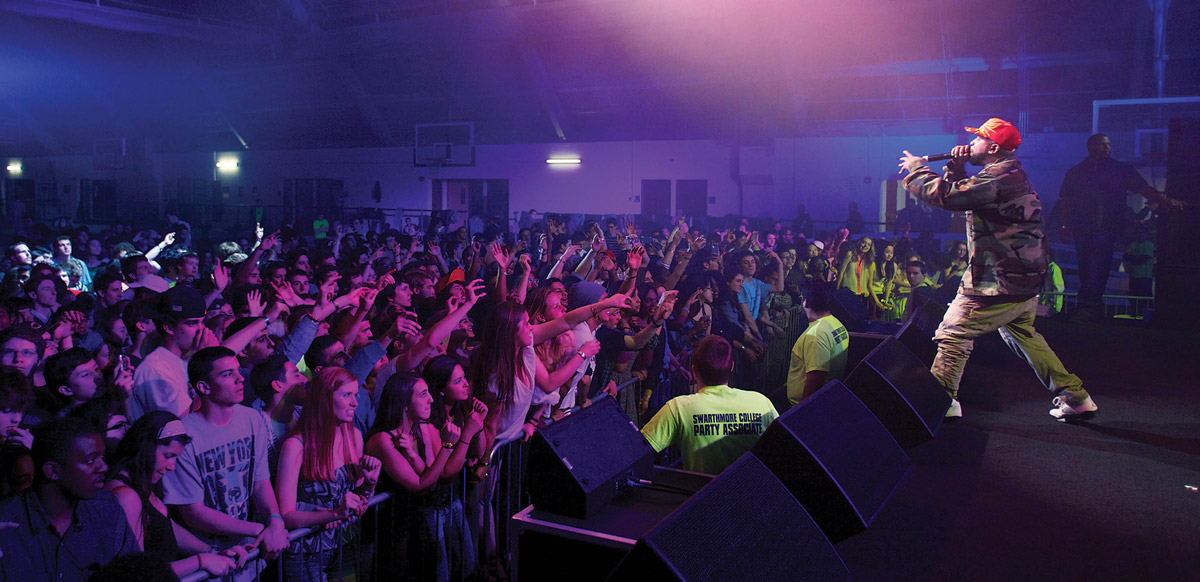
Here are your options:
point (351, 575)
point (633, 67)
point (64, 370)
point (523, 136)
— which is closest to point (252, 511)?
point (351, 575)

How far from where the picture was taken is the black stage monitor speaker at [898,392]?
4344mm

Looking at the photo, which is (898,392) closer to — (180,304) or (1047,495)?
(1047,495)

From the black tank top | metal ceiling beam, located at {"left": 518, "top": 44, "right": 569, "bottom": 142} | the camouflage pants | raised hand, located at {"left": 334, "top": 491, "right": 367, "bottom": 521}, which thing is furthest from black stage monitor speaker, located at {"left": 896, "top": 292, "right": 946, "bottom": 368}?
metal ceiling beam, located at {"left": 518, "top": 44, "right": 569, "bottom": 142}

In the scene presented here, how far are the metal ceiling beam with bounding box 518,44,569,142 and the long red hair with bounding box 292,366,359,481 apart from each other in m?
17.7

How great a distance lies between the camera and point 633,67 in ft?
66.0

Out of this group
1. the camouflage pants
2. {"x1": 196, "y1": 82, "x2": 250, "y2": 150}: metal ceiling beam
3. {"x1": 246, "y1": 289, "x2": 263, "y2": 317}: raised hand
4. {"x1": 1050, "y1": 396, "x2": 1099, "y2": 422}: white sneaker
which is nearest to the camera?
{"x1": 246, "y1": 289, "x2": 263, "y2": 317}: raised hand

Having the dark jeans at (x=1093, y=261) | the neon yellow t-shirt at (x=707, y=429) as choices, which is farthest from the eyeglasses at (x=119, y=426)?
the dark jeans at (x=1093, y=261)

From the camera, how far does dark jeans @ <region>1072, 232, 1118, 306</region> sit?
10062 mm

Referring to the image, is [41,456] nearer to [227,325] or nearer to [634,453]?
[634,453]

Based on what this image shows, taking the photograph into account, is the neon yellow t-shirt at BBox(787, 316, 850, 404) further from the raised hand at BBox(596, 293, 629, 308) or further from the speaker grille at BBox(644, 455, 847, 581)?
the speaker grille at BBox(644, 455, 847, 581)

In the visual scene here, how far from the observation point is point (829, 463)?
315 cm

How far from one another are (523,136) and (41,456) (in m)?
21.2

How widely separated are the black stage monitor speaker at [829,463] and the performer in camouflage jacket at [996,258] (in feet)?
7.05

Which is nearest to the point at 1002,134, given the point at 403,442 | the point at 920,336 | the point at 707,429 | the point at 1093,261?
the point at 920,336
